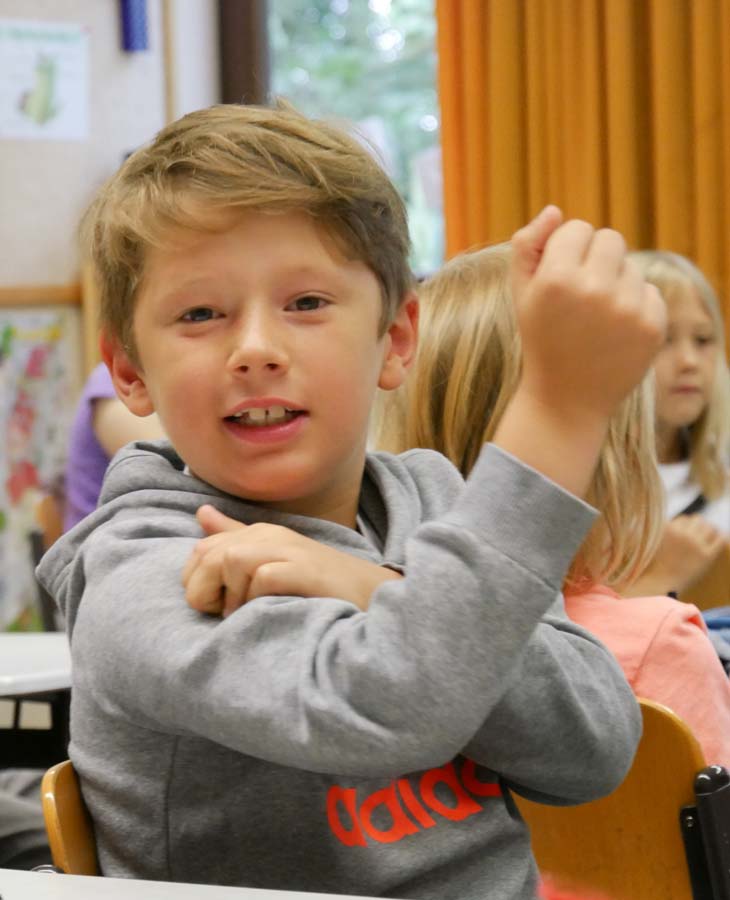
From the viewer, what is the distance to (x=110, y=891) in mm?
792

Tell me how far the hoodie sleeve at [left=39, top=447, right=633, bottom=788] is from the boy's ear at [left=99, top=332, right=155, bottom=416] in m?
0.27

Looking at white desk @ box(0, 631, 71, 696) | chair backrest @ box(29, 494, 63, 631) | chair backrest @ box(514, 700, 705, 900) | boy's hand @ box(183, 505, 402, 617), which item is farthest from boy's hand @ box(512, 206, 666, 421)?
chair backrest @ box(29, 494, 63, 631)

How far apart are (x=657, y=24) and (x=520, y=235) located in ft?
8.11

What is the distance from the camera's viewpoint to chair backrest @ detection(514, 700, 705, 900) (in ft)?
3.73

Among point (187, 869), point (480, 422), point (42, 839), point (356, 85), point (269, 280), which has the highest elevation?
point (356, 85)

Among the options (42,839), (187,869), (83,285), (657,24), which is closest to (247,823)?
(187,869)

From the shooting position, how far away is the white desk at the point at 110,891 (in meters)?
0.77

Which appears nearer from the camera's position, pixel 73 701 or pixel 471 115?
pixel 73 701

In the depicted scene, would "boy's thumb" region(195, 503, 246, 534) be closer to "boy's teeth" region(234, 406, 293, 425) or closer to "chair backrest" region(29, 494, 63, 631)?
"boy's teeth" region(234, 406, 293, 425)

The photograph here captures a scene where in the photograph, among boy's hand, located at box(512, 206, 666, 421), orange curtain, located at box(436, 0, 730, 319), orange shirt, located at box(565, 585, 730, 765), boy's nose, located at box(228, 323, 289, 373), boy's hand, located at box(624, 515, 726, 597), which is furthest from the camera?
orange curtain, located at box(436, 0, 730, 319)

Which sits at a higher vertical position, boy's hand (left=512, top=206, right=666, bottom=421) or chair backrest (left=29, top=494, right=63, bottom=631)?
boy's hand (left=512, top=206, right=666, bottom=421)

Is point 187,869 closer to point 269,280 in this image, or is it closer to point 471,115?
point 269,280

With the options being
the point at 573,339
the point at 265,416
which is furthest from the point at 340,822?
the point at 573,339

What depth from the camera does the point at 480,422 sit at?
1490mm
